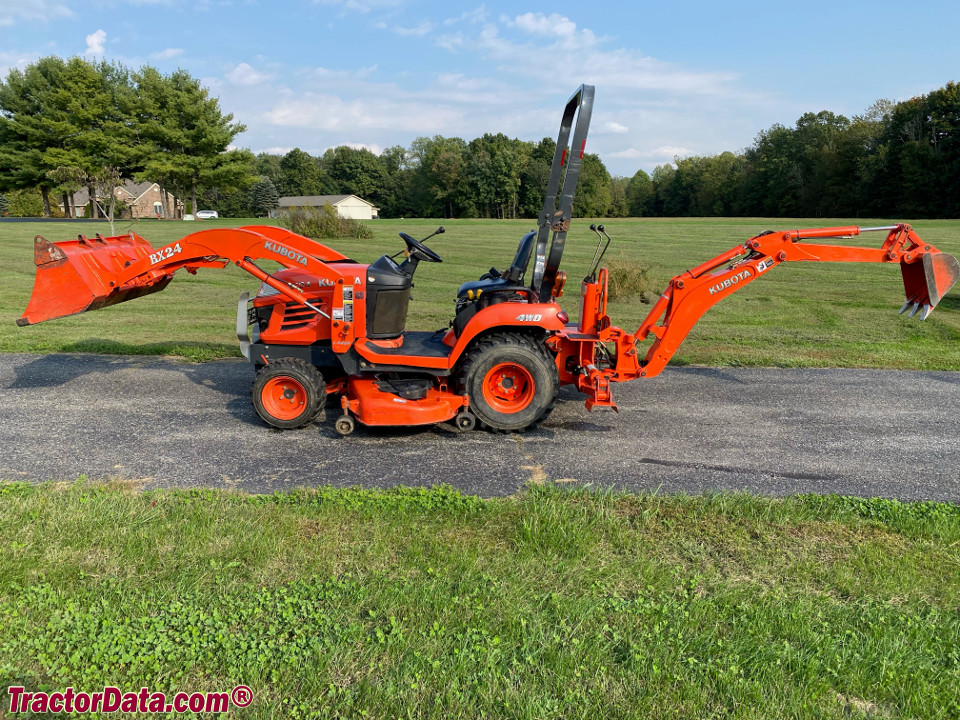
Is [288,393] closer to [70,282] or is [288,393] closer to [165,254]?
[165,254]

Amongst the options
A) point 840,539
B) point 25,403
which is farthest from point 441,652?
point 25,403

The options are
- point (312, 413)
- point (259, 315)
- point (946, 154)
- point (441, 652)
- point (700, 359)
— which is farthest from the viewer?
point (946, 154)

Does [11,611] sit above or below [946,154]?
below

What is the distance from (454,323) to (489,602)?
382cm

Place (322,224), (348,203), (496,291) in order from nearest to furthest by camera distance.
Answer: (496,291)
(322,224)
(348,203)

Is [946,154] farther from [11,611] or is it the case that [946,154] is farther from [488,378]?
[11,611]

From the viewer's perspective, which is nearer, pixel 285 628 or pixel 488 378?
pixel 285 628

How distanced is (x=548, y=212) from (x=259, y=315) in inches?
121

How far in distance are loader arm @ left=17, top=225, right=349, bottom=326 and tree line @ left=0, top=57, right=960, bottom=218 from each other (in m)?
18.1

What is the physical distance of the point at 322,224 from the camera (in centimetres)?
2930

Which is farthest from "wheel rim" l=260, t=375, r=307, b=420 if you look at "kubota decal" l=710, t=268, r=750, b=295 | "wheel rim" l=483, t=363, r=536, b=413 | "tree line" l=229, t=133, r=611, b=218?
"tree line" l=229, t=133, r=611, b=218

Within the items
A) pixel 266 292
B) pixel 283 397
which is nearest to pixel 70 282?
pixel 266 292

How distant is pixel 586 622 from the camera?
338 cm

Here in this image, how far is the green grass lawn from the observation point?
2943mm
